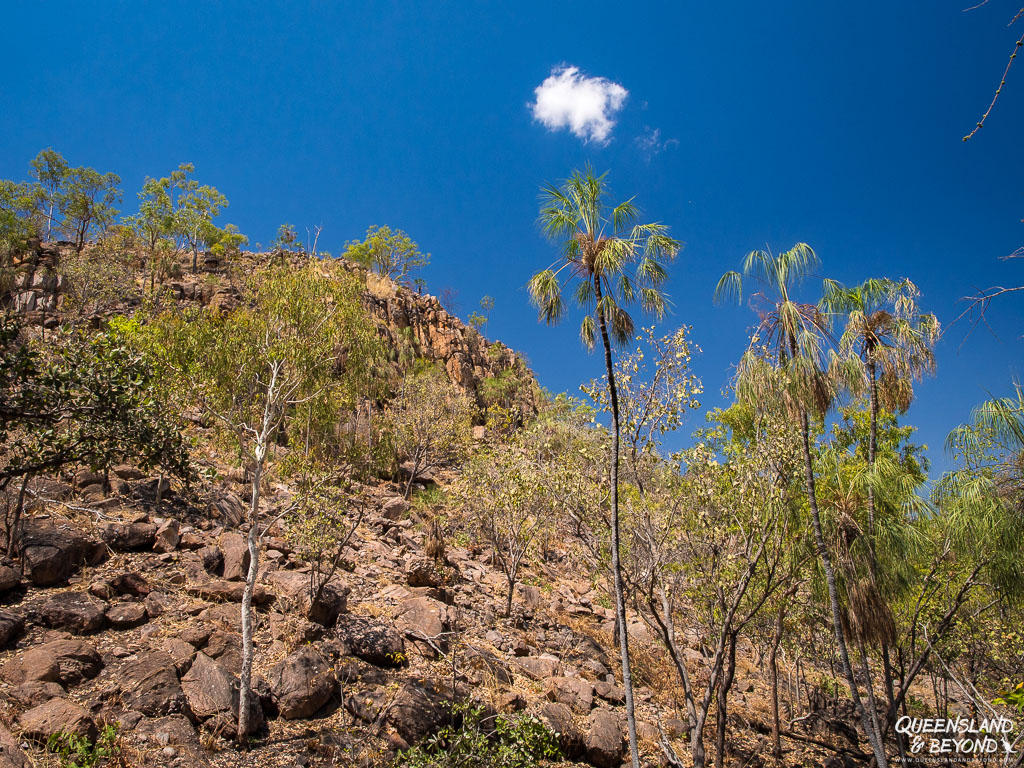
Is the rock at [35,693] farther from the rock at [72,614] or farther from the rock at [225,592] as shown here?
the rock at [225,592]

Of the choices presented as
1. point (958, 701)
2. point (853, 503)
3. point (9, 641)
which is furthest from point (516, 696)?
point (958, 701)

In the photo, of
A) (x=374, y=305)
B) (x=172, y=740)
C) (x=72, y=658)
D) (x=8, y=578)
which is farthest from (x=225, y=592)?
(x=374, y=305)

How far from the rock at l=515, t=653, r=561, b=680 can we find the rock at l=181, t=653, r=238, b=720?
8327mm

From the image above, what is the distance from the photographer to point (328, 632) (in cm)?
1388

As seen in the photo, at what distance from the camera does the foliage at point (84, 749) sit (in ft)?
25.7

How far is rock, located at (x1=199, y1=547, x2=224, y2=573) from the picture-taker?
14.8 m

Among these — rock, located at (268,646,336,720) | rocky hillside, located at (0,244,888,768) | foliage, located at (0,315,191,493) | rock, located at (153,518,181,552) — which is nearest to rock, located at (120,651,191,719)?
rocky hillside, located at (0,244,888,768)

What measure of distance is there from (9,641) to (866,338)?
19.2m

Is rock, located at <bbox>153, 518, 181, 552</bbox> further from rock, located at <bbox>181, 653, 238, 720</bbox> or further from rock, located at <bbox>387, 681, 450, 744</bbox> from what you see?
rock, located at <bbox>387, 681, 450, 744</bbox>

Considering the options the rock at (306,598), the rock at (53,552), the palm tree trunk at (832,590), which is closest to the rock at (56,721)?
the rock at (53,552)

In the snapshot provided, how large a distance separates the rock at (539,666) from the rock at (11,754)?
1153 centimetres

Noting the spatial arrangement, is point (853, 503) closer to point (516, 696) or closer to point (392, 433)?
point (516, 696)

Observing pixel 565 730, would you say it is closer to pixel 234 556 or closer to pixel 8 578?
pixel 234 556

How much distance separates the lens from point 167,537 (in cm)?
1505
